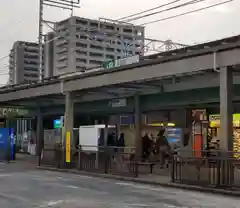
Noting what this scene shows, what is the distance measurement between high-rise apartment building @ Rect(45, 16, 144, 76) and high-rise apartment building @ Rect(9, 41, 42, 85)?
4.33 m

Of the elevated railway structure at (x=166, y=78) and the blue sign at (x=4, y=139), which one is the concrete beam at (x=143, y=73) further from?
the blue sign at (x=4, y=139)

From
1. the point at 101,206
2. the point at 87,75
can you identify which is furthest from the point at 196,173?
the point at 87,75

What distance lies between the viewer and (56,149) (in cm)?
2383

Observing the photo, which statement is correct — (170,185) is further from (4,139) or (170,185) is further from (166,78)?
(4,139)

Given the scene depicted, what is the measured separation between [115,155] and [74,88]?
5.78m

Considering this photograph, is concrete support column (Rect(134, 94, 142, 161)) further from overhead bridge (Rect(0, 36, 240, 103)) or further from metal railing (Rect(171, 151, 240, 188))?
metal railing (Rect(171, 151, 240, 188))

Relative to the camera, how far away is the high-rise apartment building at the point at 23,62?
49.5m

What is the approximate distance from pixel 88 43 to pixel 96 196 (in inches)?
1110

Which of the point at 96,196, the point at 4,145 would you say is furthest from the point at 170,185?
the point at 4,145

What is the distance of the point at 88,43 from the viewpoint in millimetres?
40094

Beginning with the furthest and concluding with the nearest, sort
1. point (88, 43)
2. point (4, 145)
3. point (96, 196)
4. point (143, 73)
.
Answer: point (88, 43)
point (4, 145)
point (143, 73)
point (96, 196)

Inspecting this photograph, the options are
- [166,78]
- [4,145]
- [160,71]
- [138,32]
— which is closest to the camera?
[160,71]

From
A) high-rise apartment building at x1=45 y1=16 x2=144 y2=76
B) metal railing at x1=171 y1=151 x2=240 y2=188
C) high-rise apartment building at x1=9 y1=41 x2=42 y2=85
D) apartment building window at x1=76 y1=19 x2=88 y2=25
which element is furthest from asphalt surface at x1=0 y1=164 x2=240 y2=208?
high-rise apartment building at x1=9 y1=41 x2=42 y2=85

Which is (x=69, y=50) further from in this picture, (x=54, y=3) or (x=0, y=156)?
(x=0, y=156)
